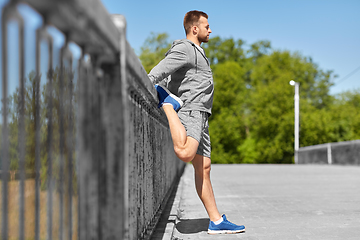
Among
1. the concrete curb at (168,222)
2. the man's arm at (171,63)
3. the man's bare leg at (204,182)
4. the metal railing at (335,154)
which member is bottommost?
the metal railing at (335,154)

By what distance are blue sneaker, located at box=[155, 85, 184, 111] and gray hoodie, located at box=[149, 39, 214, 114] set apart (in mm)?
84

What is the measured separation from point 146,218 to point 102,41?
2081 mm

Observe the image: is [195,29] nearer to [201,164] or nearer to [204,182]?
[201,164]

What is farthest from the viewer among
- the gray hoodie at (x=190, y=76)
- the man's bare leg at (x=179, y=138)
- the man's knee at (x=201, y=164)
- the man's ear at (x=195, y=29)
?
the man's ear at (x=195, y=29)

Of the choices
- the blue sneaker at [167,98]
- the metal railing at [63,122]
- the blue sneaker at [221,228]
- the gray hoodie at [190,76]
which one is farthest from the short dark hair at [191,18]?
the metal railing at [63,122]

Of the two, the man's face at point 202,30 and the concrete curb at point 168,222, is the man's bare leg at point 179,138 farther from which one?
the man's face at point 202,30

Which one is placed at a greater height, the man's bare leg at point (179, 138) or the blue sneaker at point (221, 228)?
the man's bare leg at point (179, 138)

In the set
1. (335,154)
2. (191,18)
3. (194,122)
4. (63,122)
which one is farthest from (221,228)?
(335,154)

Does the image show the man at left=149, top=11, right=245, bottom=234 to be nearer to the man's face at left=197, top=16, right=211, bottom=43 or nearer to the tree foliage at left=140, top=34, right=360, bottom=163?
the man's face at left=197, top=16, right=211, bottom=43

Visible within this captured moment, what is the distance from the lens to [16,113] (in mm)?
1062

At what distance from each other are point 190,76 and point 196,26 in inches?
22.2

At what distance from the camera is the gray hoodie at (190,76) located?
3541 mm

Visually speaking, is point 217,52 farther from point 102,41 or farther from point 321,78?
point 102,41

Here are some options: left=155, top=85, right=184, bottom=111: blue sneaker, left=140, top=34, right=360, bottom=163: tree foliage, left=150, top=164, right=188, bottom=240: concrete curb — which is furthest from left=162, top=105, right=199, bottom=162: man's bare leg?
left=140, top=34, right=360, bottom=163: tree foliage
